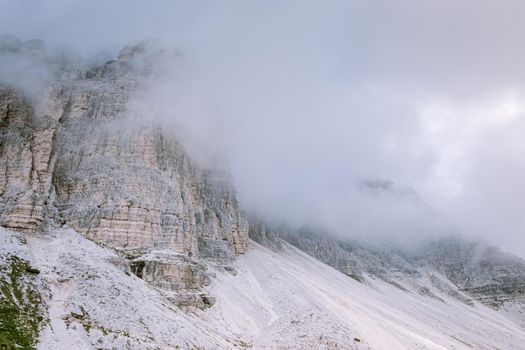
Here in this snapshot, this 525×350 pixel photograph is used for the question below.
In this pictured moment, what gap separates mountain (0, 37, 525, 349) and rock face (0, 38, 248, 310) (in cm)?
23

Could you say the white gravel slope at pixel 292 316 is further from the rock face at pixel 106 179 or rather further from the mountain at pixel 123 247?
the rock face at pixel 106 179

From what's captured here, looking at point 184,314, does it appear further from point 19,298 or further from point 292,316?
point 19,298

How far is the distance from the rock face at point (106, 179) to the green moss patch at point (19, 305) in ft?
47.3

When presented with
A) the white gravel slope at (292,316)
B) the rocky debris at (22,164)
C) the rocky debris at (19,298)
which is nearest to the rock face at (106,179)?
the rocky debris at (22,164)

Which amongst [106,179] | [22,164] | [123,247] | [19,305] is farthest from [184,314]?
[22,164]

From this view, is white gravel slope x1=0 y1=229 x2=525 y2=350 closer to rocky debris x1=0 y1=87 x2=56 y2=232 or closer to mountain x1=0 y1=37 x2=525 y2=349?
mountain x1=0 y1=37 x2=525 y2=349

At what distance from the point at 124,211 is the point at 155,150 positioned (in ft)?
53.5

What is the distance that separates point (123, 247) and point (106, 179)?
1445cm

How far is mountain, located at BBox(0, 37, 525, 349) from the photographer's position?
49.3 m

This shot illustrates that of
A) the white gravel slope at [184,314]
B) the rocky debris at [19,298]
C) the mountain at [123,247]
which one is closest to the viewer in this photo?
the rocky debris at [19,298]

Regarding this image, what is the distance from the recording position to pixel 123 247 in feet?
240

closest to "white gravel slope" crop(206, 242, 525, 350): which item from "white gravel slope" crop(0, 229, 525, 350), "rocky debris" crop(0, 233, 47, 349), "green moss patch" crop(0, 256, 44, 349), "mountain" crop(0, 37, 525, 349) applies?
"white gravel slope" crop(0, 229, 525, 350)

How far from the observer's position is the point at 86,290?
52344 mm

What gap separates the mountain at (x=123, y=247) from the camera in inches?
1940
